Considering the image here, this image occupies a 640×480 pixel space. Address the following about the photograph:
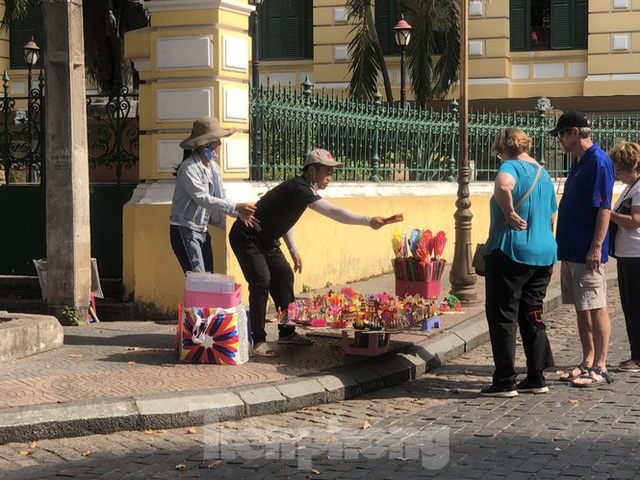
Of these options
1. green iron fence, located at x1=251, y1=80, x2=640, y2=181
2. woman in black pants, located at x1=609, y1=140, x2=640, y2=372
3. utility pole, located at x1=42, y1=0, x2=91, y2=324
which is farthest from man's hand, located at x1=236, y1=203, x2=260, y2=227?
green iron fence, located at x1=251, y1=80, x2=640, y2=181

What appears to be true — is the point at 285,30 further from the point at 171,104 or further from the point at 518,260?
the point at 518,260

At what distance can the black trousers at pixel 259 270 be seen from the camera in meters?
9.07

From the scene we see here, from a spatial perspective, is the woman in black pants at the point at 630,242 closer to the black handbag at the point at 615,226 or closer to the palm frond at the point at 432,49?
the black handbag at the point at 615,226

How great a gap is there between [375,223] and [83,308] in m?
3.49

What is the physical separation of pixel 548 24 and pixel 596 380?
20584 millimetres

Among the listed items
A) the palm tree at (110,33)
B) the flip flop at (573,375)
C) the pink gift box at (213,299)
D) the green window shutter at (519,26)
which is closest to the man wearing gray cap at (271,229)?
the pink gift box at (213,299)

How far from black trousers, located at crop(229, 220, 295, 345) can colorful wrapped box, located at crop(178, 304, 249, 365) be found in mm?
315

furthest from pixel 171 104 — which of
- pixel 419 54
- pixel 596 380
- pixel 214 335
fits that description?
pixel 419 54

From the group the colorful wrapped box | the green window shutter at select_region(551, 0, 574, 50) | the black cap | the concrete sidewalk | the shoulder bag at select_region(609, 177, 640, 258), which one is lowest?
the concrete sidewalk

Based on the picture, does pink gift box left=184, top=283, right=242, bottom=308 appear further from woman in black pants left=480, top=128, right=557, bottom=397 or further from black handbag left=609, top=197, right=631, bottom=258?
black handbag left=609, top=197, right=631, bottom=258

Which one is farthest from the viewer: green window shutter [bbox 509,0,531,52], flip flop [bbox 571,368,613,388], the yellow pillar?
green window shutter [bbox 509,0,531,52]

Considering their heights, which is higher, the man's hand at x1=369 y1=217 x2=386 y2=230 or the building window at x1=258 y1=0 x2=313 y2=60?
the building window at x1=258 y1=0 x2=313 y2=60

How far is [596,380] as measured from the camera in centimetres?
871

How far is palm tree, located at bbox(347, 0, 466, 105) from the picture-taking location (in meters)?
25.7
